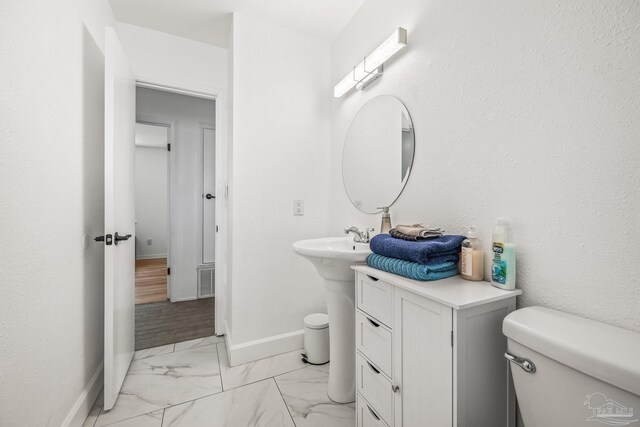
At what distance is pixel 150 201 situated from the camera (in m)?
5.48

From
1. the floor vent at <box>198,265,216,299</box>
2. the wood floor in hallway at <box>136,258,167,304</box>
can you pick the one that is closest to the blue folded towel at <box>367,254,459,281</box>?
the floor vent at <box>198,265,216,299</box>

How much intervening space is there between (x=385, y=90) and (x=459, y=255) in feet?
3.38

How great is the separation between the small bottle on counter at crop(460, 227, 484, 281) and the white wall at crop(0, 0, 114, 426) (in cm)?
149

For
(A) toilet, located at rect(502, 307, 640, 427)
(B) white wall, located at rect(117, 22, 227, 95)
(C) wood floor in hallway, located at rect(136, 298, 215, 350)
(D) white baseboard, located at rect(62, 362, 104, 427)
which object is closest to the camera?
(A) toilet, located at rect(502, 307, 640, 427)

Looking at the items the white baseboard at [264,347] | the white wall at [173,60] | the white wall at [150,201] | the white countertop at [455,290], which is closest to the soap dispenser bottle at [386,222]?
the white countertop at [455,290]

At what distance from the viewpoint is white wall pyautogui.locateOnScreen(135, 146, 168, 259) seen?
5.41m

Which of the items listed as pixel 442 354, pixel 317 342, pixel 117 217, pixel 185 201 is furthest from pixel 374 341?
pixel 185 201

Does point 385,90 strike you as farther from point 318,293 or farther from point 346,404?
point 346,404

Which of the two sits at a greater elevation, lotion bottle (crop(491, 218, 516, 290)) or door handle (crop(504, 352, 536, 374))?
lotion bottle (crop(491, 218, 516, 290))

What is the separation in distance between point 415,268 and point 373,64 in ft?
3.92

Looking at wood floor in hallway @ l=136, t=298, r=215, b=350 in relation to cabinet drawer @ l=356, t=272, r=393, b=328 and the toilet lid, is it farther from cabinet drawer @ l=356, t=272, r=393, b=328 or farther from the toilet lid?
cabinet drawer @ l=356, t=272, r=393, b=328

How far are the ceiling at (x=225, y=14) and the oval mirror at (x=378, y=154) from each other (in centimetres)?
73

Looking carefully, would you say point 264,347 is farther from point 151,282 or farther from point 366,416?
point 151,282

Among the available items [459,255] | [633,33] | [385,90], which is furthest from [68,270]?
[633,33]
